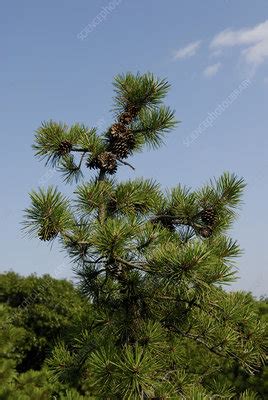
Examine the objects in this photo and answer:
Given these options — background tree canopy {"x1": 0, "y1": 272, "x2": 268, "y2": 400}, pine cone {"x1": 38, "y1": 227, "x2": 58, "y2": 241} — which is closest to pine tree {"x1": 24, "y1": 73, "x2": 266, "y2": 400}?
pine cone {"x1": 38, "y1": 227, "x2": 58, "y2": 241}

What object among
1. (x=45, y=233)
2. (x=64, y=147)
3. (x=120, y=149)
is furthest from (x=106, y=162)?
(x=45, y=233)

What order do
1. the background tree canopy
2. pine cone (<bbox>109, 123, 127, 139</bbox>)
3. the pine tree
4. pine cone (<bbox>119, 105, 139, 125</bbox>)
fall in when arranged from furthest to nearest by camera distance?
the background tree canopy, pine cone (<bbox>119, 105, 139, 125</bbox>), pine cone (<bbox>109, 123, 127, 139</bbox>), the pine tree

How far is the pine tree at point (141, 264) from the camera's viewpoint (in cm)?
303

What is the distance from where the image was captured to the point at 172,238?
350 cm

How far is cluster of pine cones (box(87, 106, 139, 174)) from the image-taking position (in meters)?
3.59

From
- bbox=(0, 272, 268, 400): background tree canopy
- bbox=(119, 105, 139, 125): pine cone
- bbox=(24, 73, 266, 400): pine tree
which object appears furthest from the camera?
bbox=(0, 272, 268, 400): background tree canopy

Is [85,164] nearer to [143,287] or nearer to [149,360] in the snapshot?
[143,287]

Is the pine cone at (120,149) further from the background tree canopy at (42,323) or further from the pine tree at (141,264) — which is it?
the background tree canopy at (42,323)

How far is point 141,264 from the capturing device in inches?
125

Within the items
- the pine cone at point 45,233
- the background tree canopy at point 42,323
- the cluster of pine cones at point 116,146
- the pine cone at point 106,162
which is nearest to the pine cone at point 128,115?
the cluster of pine cones at point 116,146

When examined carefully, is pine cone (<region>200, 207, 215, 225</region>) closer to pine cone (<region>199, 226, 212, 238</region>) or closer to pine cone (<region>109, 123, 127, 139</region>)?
pine cone (<region>199, 226, 212, 238</region>)

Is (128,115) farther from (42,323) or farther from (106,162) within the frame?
(42,323)

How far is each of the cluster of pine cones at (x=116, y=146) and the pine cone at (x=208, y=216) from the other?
691mm

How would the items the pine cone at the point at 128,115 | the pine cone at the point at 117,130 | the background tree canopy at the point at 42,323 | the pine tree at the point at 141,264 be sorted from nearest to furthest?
the pine tree at the point at 141,264 < the pine cone at the point at 117,130 < the pine cone at the point at 128,115 < the background tree canopy at the point at 42,323
